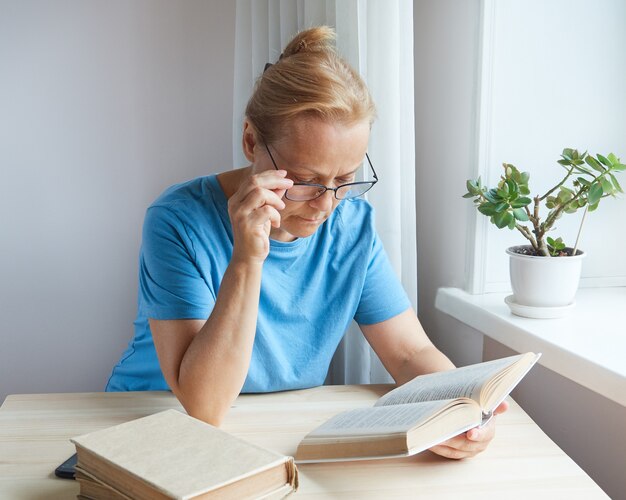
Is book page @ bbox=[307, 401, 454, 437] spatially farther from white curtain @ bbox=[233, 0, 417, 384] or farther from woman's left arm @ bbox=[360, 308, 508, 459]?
white curtain @ bbox=[233, 0, 417, 384]

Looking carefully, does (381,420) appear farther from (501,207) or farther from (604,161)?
(604,161)

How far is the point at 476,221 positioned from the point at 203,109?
887mm

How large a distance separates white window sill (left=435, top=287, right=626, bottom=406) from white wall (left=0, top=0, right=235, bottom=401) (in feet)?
2.93

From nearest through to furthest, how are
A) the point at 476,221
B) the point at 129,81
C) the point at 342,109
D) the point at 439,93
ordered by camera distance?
the point at 342,109 < the point at 476,221 < the point at 439,93 < the point at 129,81

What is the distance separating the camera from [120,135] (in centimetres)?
212

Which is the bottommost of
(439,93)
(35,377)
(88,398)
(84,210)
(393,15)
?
(35,377)

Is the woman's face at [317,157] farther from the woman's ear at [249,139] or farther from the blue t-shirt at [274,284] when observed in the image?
the blue t-shirt at [274,284]

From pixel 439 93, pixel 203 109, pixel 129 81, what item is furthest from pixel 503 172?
pixel 129 81

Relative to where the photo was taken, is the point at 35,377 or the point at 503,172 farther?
the point at 35,377

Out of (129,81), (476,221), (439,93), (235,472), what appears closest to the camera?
(235,472)

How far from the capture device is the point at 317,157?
1167mm

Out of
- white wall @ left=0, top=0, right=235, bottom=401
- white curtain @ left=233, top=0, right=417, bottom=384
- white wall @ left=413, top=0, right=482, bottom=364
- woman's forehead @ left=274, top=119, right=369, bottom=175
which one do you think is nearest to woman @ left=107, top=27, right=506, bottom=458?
woman's forehead @ left=274, top=119, right=369, bottom=175

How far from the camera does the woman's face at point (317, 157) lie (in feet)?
3.82

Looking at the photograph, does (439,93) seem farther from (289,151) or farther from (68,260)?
(68,260)
